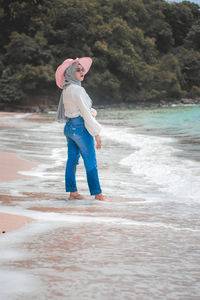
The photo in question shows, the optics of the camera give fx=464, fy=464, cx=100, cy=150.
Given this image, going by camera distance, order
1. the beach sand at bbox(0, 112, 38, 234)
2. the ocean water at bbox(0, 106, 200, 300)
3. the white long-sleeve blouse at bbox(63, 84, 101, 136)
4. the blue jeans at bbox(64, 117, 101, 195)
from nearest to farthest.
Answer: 1. the ocean water at bbox(0, 106, 200, 300)
2. the beach sand at bbox(0, 112, 38, 234)
3. the white long-sleeve blouse at bbox(63, 84, 101, 136)
4. the blue jeans at bbox(64, 117, 101, 195)

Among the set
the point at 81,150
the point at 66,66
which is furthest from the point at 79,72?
the point at 81,150

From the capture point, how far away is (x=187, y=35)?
6156 centimetres

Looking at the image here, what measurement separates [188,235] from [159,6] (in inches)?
2320

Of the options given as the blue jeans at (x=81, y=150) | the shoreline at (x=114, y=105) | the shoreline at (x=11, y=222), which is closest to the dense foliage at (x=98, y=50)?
the shoreline at (x=114, y=105)

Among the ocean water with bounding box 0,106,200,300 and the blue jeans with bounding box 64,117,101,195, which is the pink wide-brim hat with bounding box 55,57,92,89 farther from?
the ocean water with bounding box 0,106,200,300

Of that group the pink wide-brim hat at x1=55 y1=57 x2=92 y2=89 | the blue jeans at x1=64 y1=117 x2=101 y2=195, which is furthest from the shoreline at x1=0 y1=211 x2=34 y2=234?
the pink wide-brim hat at x1=55 y1=57 x2=92 y2=89

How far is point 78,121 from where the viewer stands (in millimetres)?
4547

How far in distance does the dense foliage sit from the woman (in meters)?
37.4

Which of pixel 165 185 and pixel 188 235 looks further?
pixel 165 185

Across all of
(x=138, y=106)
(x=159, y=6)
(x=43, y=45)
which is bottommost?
(x=138, y=106)

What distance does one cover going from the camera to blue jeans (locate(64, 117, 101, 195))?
4547 mm

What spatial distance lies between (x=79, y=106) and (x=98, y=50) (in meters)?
44.3

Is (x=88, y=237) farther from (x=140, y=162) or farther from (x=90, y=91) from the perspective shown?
(x=90, y=91)

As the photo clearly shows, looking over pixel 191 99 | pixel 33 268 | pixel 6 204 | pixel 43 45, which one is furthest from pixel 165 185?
pixel 191 99
